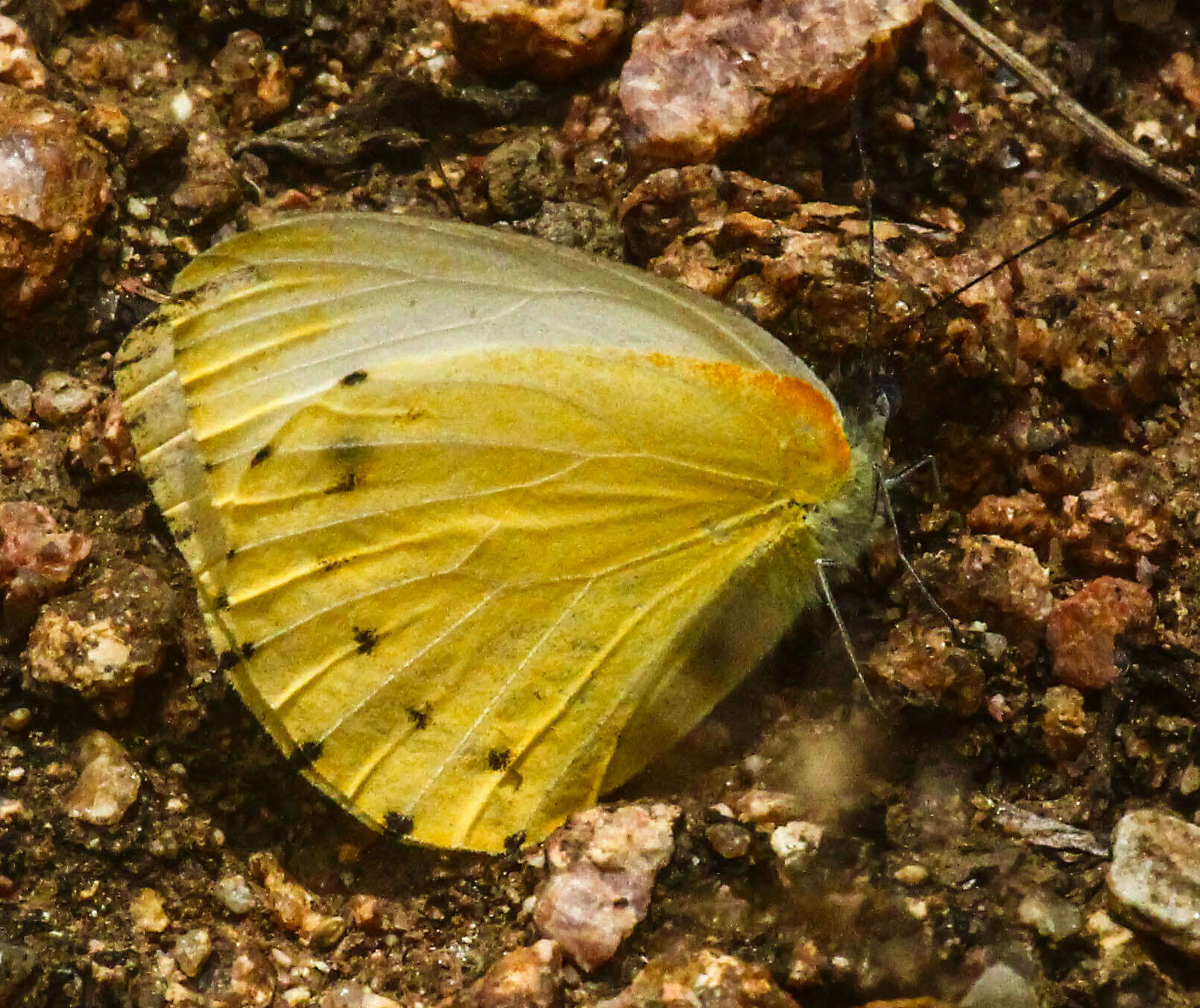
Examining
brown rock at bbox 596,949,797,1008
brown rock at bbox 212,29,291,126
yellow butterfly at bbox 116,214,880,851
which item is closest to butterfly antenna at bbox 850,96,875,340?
yellow butterfly at bbox 116,214,880,851

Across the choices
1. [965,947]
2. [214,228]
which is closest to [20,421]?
[214,228]

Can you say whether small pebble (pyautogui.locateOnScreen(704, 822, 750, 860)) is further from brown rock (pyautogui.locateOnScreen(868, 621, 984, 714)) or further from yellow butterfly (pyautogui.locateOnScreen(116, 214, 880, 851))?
brown rock (pyautogui.locateOnScreen(868, 621, 984, 714))

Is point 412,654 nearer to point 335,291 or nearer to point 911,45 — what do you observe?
point 335,291

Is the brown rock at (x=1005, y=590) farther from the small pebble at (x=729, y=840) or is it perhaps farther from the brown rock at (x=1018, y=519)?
the small pebble at (x=729, y=840)

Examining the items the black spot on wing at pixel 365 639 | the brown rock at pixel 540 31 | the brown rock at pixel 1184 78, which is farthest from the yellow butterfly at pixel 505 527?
the brown rock at pixel 1184 78

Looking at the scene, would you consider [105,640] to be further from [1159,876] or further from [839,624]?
[1159,876]

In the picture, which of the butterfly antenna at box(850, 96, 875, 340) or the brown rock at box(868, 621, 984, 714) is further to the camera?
the butterfly antenna at box(850, 96, 875, 340)
